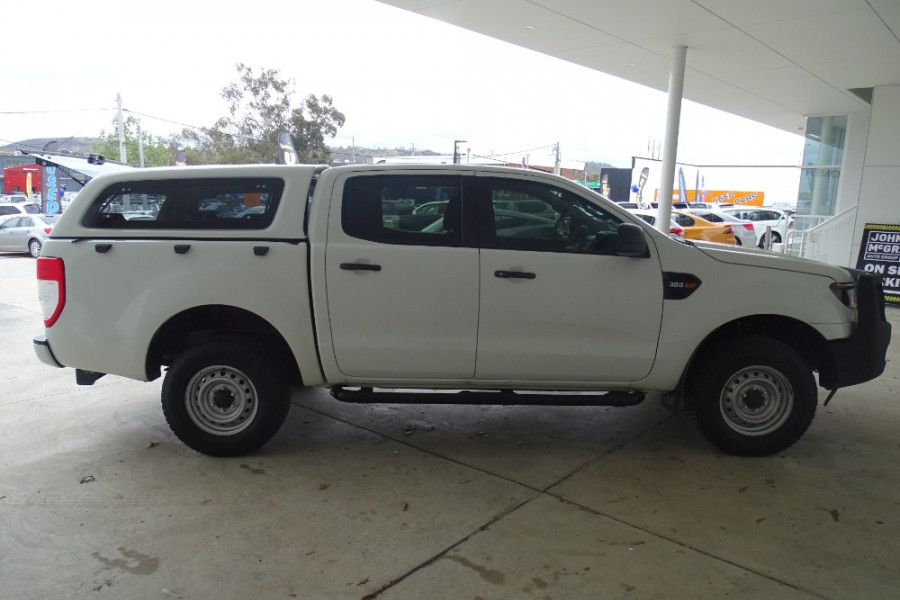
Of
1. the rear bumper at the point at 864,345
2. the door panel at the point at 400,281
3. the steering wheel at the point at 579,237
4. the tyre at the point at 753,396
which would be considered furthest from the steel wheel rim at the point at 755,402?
the door panel at the point at 400,281

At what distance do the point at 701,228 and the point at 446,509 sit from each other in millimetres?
17696

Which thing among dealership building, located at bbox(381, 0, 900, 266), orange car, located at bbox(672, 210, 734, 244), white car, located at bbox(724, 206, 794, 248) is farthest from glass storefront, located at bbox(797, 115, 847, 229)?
white car, located at bbox(724, 206, 794, 248)

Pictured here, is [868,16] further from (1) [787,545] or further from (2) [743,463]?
(1) [787,545]

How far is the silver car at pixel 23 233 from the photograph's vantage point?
1873 centimetres

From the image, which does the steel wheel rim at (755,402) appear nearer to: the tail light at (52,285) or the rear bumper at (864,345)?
the rear bumper at (864,345)

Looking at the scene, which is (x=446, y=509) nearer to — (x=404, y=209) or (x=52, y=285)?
(x=404, y=209)

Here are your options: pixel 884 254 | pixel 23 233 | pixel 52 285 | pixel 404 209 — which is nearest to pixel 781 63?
pixel 884 254

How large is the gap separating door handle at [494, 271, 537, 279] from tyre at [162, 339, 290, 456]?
1.67 metres

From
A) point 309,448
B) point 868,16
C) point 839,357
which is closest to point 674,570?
point 839,357

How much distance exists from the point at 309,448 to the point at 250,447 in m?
0.42

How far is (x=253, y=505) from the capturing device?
12.4ft

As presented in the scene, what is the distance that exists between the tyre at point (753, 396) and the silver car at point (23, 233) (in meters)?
19.8

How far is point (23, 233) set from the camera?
739 inches

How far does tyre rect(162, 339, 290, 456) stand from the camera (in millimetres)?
4309
